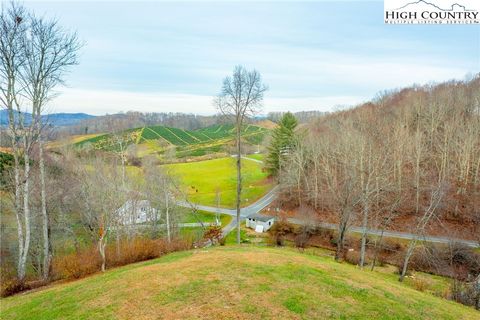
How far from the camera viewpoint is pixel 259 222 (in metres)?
36.1

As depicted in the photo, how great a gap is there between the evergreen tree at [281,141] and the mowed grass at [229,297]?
3697 cm

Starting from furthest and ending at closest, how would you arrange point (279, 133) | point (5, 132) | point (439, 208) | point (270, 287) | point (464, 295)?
point (279, 133) → point (439, 208) → point (464, 295) → point (5, 132) → point (270, 287)

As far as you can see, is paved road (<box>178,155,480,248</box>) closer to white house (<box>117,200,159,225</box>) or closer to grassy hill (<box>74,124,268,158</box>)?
white house (<box>117,200,159,225</box>)

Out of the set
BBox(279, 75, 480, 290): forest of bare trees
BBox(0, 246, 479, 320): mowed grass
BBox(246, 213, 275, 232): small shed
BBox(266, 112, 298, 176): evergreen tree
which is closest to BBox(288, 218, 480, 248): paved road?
BBox(279, 75, 480, 290): forest of bare trees

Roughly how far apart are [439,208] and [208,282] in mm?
32208

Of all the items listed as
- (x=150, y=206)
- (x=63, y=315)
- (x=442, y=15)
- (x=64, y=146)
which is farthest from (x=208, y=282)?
(x=64, y=146)


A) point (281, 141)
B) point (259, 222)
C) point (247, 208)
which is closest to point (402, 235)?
point (259, 222)

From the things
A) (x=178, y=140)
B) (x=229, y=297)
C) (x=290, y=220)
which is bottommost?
(x=290, y=220)

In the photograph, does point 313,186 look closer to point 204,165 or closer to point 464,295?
point 464,295

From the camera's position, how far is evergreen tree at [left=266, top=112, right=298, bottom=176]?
1871 inches

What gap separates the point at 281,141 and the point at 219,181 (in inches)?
632

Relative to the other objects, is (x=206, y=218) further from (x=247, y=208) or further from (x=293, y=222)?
(x=293, y=222)

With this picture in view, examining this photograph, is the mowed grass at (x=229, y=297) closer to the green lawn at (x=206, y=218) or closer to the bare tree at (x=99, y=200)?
the bare tree at (x=99, y=200)

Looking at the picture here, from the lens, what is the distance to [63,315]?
7727 millimetres
